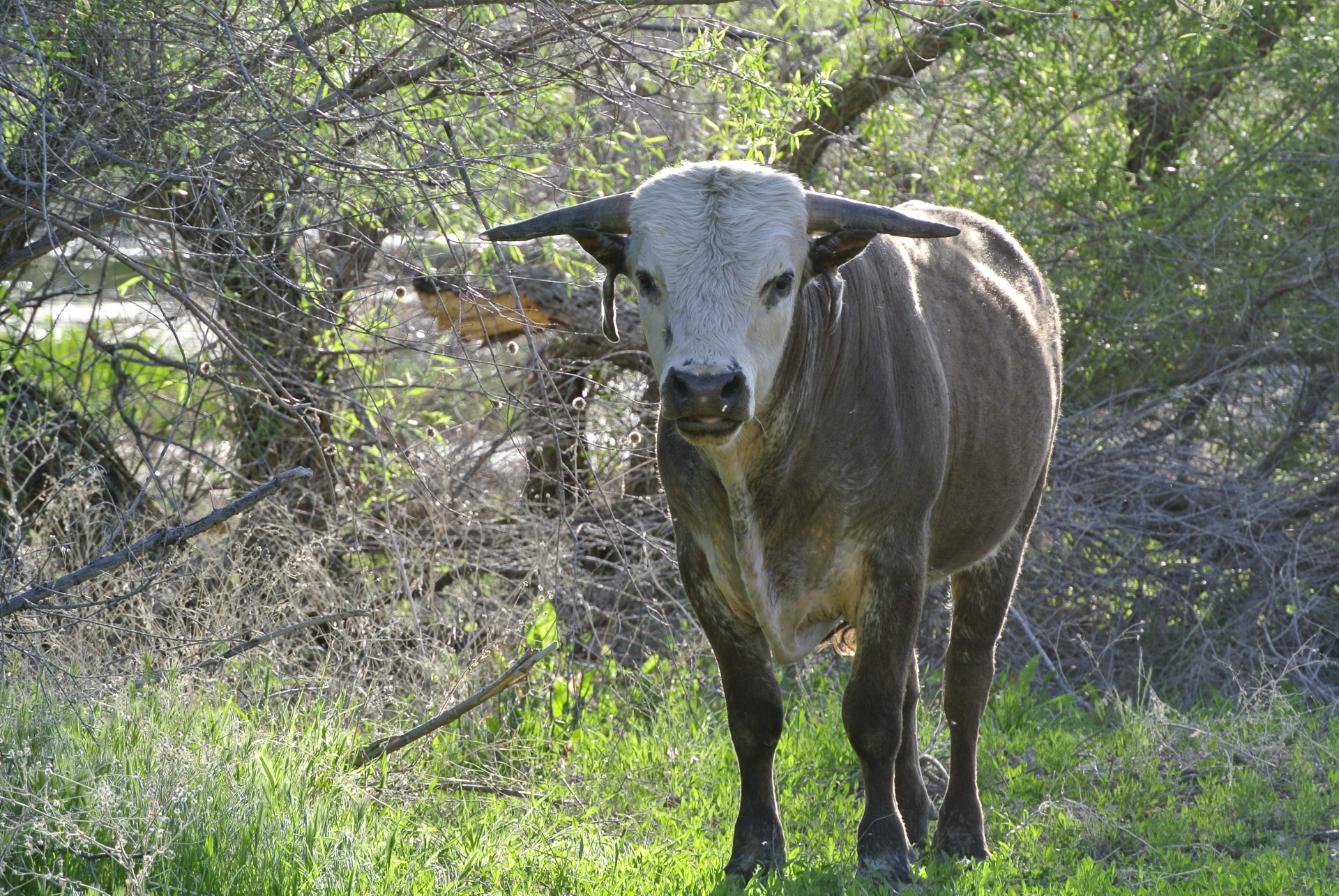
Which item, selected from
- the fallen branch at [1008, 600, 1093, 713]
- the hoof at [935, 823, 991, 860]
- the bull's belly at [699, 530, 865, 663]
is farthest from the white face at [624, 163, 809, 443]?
the fallen branch at [1008, 600, 1093, 713]

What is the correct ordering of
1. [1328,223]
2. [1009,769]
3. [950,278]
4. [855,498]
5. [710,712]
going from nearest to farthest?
[855,498]
[950,278]
[1009,769]
[710,712]
[1328,223]

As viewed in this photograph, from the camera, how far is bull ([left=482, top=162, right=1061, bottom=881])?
12.9 feet

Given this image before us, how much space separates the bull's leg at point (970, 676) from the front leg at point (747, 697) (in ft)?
2.60

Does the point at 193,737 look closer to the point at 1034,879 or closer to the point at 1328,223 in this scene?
the point at 1034,879

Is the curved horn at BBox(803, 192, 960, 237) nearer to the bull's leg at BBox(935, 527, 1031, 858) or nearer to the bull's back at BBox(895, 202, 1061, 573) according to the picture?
the bull's back at BBox(895, 202, 1061, 573)

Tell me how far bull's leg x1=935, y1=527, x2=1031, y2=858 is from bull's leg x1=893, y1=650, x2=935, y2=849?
0.23 feet

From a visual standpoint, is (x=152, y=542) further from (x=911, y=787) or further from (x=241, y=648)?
(x=911, y=787)

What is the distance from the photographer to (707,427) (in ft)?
12.1

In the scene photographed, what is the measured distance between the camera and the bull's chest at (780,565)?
4320 millimetres

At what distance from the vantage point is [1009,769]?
5703mm

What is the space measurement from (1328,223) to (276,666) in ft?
19.8

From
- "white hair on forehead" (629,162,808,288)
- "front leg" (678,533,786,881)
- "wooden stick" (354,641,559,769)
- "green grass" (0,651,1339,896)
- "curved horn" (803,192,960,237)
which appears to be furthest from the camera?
"wooden stick" (354,641,559,769)

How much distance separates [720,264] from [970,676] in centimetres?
224

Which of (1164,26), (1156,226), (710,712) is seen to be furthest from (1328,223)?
(710,712)
